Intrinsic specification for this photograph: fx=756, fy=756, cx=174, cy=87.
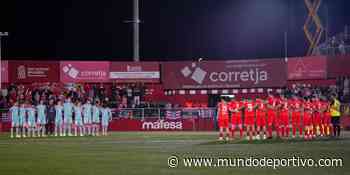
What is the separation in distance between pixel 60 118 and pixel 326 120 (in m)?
16.2

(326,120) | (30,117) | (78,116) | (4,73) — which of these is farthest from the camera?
(4,73)

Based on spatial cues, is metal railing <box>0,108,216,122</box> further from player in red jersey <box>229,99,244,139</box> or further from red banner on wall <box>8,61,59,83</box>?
player in red jersey <box>229,99,244,139</box>

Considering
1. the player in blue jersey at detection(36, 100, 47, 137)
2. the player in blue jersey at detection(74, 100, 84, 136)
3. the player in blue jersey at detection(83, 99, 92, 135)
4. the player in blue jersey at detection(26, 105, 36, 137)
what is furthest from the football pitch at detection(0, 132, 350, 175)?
the player in blue jersey at detection(83, 99, 92, 135)

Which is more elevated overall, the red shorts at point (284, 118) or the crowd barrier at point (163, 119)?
the red shorts at point (284, 118)

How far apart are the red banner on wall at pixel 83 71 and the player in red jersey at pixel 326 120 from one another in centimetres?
2397

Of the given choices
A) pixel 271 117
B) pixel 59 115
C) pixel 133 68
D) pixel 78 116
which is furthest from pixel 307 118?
pixel 133 68

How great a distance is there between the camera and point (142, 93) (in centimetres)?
5841

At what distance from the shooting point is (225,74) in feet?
190

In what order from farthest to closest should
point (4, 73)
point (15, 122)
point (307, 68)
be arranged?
point (4, 73) < point (307, 68) < point (15, 122)

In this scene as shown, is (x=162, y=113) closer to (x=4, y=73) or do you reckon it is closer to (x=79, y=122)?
(x=79, y=122)

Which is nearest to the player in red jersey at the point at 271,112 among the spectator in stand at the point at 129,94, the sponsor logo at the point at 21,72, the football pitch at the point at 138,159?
the football pitch at the point at 138,159

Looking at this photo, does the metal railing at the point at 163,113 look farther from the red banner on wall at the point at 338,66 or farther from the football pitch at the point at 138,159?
the football pitch at the point at 138,159

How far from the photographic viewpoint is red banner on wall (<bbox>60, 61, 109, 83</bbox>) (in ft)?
184

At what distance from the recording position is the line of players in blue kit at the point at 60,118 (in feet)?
144
